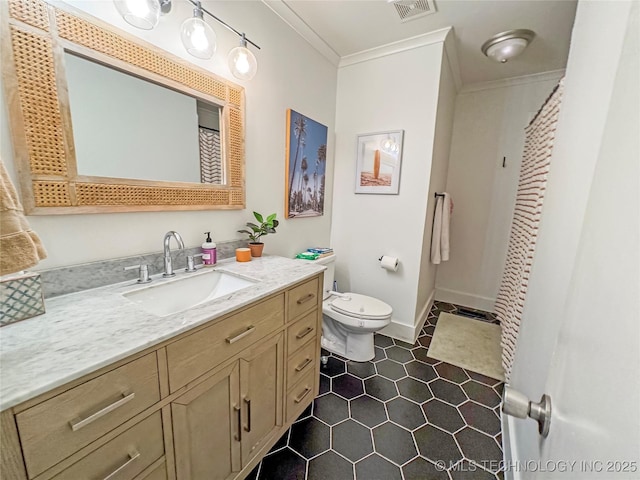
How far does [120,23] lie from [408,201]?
2.03 metres

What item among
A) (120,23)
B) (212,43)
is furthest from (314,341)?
(120,23)

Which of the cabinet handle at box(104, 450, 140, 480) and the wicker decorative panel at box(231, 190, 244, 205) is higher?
the wicker decorative panel at box(231, 190, 244, 205)

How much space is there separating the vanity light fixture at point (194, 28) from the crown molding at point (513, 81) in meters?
2.55

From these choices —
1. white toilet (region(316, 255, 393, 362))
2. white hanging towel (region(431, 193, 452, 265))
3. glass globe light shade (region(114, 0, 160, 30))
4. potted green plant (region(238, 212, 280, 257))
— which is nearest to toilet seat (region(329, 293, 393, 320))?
white toilet (region(316, 255, 393, 362))

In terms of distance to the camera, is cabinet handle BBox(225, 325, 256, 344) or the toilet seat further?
the toilet seat

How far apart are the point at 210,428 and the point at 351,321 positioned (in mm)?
1131

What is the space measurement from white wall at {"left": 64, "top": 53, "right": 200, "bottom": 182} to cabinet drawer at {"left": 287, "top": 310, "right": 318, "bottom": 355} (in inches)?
36.8

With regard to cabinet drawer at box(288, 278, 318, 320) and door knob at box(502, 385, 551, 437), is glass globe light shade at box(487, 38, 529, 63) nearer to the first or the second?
cabinet drawer at box(288, 278, 318, 320)

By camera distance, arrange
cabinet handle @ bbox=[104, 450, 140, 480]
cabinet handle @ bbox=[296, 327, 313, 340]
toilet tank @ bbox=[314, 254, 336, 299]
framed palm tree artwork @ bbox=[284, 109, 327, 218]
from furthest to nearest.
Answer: toilet tank @ bbox=[314, 254, 336, 299]
framed palm tree artwork @ bbox=[284, 109, 327, 218]
cabinet handle @ bbox=[296, 327, 313, 340]
cabinet handle @ bbox=[104, 450, 140, 480]

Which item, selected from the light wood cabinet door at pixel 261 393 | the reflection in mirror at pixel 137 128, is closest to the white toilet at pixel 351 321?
the light wood cabinet door at pixel 261 393

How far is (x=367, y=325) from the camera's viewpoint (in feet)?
6.05

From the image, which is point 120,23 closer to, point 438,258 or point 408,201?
point 408,201

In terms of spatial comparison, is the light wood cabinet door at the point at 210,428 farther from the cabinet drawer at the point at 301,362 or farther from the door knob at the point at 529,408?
the door knob at the point at 529,408

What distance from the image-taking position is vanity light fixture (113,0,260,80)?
934 mm
